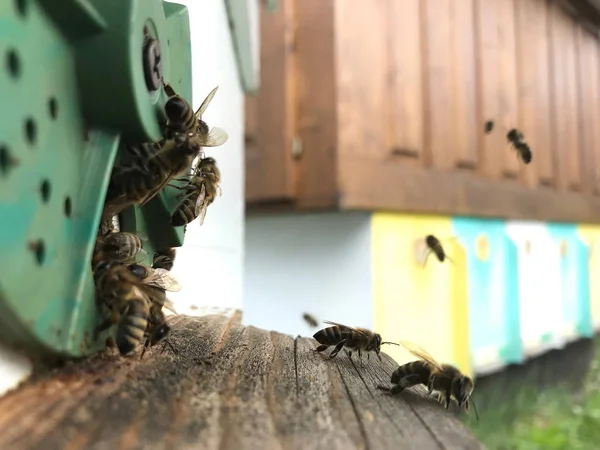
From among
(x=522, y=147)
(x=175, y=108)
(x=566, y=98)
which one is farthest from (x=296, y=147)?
(x=566, y=98)

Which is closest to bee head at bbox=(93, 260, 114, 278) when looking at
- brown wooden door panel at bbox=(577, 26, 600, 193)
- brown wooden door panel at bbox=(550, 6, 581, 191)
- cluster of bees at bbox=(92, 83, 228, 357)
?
cluster of bees at bbox=(92, 83, 228, 357)

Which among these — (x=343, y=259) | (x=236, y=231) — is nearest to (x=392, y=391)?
(x=236, y=231)

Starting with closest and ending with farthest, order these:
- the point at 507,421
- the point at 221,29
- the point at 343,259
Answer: the point at 221,29 → the point at 343,259 → the point at 507,421

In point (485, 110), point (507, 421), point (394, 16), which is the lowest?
point (507, 421)

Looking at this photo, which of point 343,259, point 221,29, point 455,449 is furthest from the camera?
point 343,259

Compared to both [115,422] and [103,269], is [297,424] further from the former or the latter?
[103,269]

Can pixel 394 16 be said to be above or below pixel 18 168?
above

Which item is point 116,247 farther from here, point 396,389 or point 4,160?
point 396,389

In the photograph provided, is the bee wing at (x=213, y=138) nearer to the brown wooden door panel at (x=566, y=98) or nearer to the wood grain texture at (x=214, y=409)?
the wood grain texture at (x=214, y=409)

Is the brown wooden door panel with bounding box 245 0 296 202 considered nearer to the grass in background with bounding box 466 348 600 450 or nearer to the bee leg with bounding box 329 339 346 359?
the grass in background with bounding box 466 348 600 450
